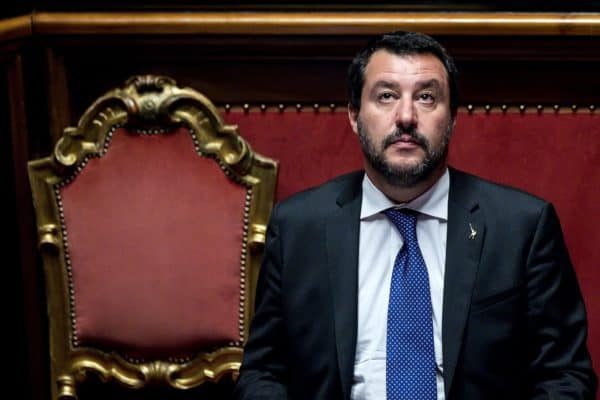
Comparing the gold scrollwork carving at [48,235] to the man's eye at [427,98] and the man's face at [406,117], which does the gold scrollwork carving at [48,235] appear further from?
the man's eye at [427,98]

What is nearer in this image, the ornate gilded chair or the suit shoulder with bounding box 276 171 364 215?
the suit shoulder with bounding box 276 171 364 215

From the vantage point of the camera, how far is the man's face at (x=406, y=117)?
5.90ft

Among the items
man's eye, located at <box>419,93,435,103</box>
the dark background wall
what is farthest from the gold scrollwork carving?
man's eye, located at <box>419,93,435,103</box>

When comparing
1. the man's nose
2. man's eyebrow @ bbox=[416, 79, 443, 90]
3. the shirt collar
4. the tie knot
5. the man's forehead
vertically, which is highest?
the man's forehead

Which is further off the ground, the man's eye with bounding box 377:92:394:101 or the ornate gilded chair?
the man's eye with bounding box 377:92:394:101

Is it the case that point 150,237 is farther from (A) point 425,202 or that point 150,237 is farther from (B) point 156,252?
(A) point 425,202

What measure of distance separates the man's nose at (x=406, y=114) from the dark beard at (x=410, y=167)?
11mm

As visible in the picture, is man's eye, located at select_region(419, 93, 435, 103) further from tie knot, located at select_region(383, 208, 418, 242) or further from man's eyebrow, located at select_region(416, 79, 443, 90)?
tie knot, located at select_region(383, 208, 418, 242)

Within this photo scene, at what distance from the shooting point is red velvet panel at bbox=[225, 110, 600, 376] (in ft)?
7.38

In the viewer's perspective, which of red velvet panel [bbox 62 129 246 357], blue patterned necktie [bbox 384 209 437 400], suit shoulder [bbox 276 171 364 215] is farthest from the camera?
red velvet panel [bbox 62 129 246 357]

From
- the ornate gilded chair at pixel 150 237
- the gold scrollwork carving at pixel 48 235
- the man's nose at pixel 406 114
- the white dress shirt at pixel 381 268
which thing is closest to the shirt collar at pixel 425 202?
the white dress shirt at pixel 381 268

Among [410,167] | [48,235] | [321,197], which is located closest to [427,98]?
[410,167]

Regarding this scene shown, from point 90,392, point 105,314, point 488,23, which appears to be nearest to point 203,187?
point 105,314

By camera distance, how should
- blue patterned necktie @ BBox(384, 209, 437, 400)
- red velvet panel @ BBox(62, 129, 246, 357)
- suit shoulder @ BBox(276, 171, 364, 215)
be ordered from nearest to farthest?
blue patterned necktie @ BBox(384, 209, 437, 400) < suit shoulder @ BBox(276, 171, 364, 215) < red velvet panel @ BBox(62, 129, 246, 357)
